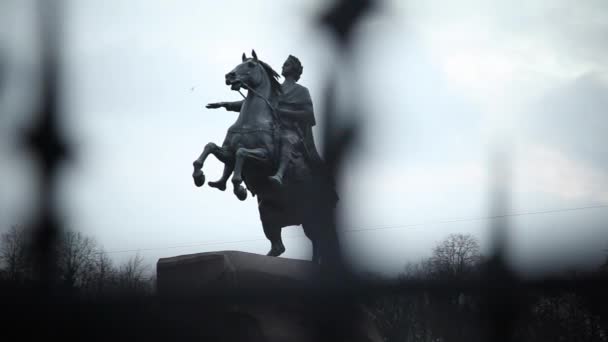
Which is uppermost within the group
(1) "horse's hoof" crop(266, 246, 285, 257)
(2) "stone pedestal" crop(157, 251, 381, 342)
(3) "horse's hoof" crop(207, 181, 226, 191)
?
(3) "horse's hoof" crop(207, 181, 226, 191)

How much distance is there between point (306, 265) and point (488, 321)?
3.19m

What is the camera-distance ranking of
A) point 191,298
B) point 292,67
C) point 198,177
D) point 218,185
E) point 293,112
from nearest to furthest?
1. point 191,298
2. point 198,177
3. point 218,185
4. point 293,112
5. point 292,67

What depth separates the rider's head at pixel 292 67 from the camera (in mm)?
9984

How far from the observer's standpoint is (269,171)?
8.99 meters

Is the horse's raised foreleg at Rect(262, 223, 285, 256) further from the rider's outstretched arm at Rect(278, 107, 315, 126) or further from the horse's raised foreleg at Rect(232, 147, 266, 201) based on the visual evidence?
the rider's outstretched arm at Rect(278, 107, 315, 126)

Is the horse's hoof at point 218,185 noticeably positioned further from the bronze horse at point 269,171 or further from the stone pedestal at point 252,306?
the stone pedestal at point 252,306

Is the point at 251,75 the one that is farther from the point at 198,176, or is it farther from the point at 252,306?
the point at 252,306

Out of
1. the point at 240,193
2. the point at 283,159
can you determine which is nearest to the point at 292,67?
the point at 283,159

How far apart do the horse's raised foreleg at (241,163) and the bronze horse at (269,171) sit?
0.04 feet

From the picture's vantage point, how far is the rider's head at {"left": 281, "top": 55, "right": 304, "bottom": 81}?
998cm

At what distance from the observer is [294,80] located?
33.0 feet

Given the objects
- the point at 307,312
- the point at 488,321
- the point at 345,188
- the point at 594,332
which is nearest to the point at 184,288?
the point at 307,312

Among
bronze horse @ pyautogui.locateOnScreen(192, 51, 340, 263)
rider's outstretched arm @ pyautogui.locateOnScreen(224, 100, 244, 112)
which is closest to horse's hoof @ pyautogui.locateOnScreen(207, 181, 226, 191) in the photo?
bronze horse @ pyautogui.locateOnScreen(192, 51, 340, 263)

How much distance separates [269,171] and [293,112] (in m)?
0.95
